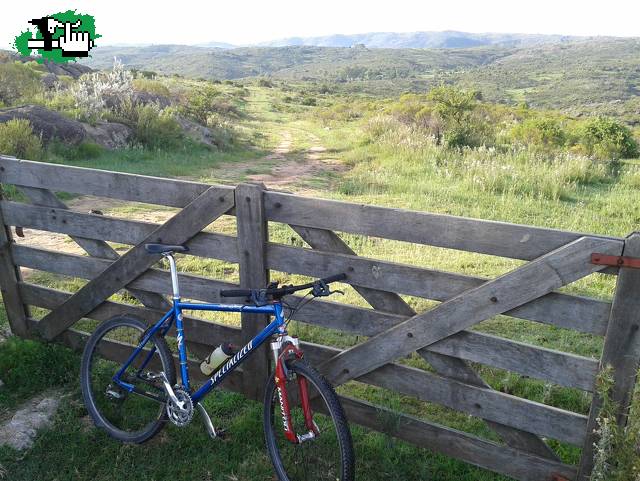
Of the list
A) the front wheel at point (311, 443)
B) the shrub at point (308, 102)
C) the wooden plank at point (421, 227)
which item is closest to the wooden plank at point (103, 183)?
the wooden plank at point (421, 227)

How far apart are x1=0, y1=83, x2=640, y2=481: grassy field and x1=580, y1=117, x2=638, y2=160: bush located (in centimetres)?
159

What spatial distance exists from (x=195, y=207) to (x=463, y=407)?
2.23m

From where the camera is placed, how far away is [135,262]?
4375 mm

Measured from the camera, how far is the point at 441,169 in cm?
1329

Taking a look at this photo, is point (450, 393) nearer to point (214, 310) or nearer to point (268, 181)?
point (214, 310)

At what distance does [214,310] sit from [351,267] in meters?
0.94

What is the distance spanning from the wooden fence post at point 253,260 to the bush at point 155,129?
13730 mm

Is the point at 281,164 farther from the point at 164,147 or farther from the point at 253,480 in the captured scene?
the point at 253,480

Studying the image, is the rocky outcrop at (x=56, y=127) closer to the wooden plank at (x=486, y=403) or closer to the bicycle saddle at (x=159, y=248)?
the bicycle saddle at (x=159, y=248)

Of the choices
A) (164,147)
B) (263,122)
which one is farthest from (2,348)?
(263,122)

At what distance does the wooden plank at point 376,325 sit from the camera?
319 cm

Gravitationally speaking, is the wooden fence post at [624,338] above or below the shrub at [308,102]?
above

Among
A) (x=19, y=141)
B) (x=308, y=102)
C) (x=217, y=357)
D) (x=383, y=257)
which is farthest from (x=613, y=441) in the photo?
(x=308, y=102)

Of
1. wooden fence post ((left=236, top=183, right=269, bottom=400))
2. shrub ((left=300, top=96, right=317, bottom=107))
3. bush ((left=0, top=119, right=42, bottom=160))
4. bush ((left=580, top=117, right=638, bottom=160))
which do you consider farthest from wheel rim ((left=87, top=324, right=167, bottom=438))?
shrub ((left=300, top=96, right=317, bottom=107))
